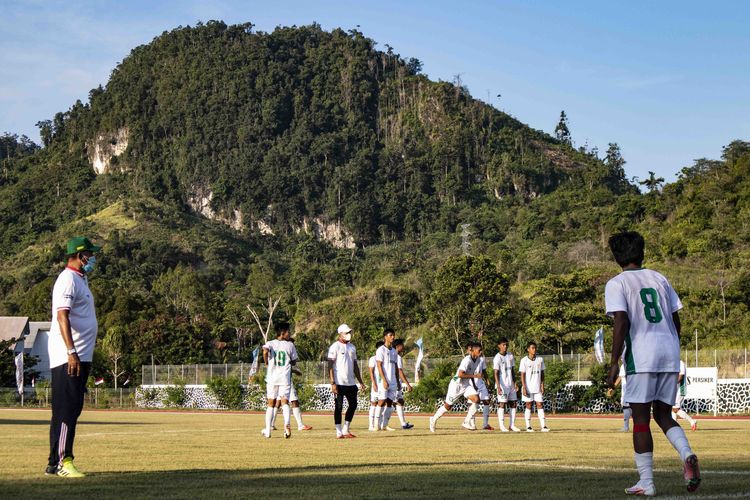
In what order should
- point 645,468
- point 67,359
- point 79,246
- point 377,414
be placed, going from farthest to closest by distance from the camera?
point 377,414
point 79,246
point 67,359
point 645,468

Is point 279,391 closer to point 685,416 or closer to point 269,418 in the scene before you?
point 269,418

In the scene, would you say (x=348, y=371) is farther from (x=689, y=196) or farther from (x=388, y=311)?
(x=689, y=196)

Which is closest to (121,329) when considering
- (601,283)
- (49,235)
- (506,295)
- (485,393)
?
(506,295)

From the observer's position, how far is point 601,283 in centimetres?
8069

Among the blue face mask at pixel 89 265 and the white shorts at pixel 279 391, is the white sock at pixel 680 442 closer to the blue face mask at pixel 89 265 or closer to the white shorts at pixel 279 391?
the blue face mask at pixel 89 265

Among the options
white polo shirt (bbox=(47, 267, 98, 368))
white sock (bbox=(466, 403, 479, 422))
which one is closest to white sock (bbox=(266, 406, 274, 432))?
white sock (bbox=(466, 403, 479, 422))

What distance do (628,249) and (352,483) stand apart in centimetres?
318

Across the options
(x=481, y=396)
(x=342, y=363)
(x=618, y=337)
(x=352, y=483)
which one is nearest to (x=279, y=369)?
(x=342, y=363)

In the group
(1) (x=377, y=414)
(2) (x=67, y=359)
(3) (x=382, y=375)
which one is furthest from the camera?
(3) (x=382, y=375)

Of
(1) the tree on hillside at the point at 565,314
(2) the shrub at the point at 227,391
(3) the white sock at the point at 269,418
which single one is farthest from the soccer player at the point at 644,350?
(1) the tree on hillside at the point at 565,314

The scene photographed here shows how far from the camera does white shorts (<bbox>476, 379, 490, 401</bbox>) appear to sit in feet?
74.0

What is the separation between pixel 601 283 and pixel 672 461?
231ft

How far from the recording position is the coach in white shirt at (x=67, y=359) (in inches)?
389

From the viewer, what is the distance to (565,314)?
64.7m
